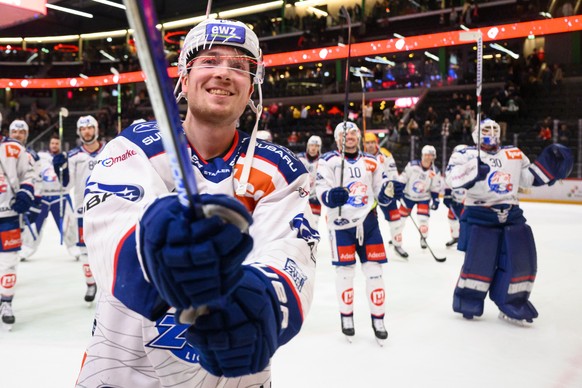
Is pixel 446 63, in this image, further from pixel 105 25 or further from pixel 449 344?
pixel 449 344

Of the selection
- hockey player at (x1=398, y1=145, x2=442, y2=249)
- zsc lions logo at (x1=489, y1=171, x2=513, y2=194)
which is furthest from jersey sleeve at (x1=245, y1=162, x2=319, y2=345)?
hockey player at (x1=398, y1=145, x2=442, y2=249)

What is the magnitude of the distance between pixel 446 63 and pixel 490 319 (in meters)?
18.6

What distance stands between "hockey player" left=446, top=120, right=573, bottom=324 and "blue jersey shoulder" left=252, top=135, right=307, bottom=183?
362 centimetres

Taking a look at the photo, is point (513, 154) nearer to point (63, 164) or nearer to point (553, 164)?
point (553, 164)

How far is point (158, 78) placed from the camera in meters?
0.66

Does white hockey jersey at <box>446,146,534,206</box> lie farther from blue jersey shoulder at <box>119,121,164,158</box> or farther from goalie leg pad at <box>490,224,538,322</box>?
blue jersey shoulder at <box>119,121,164,158</box>

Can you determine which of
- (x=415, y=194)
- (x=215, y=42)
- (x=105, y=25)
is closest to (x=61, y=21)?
(x=105, y=25)

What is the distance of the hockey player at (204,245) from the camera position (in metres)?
0.74

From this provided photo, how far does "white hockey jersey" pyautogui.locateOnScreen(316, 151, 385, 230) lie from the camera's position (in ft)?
14.6

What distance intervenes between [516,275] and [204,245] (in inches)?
178

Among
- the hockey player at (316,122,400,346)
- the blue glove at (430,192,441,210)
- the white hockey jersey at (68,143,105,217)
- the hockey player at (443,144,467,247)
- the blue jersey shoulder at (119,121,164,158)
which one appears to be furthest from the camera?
the blue glove at (430,192,441,210)

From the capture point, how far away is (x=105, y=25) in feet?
92.0

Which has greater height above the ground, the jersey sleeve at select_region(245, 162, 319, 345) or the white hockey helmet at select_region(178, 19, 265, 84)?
the white hockey helmet at select_region(178, 19, 265, 84)

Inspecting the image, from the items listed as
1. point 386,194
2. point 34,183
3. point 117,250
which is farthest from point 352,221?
point 117,250
